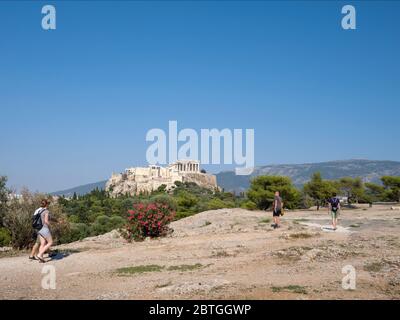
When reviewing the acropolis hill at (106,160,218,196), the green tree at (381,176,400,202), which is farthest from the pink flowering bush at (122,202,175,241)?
the acropolis hill at (106,160,218,196)

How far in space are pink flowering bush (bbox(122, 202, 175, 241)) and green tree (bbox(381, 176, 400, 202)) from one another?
39.6 m

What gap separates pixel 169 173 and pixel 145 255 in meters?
166

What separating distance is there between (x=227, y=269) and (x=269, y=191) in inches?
1244

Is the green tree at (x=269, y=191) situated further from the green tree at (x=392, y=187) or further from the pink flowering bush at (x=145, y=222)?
the pink flowering bush at (x=145, y=222)

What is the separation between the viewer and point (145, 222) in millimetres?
17859

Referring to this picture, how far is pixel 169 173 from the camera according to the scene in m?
179

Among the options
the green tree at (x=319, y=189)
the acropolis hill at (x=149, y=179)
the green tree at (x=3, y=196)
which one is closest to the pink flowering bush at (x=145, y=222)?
the green tree at (x=3, y=196)

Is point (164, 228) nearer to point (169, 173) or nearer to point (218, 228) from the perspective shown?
point (218, 228)

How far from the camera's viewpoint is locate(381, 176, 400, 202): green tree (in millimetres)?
49094

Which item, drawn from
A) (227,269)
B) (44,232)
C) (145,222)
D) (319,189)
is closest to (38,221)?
(44,232)

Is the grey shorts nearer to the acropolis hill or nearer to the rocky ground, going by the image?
the rocky ground

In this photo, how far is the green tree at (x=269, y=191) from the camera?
4159 cm

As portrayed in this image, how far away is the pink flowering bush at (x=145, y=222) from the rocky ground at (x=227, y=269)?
73.5 inches
